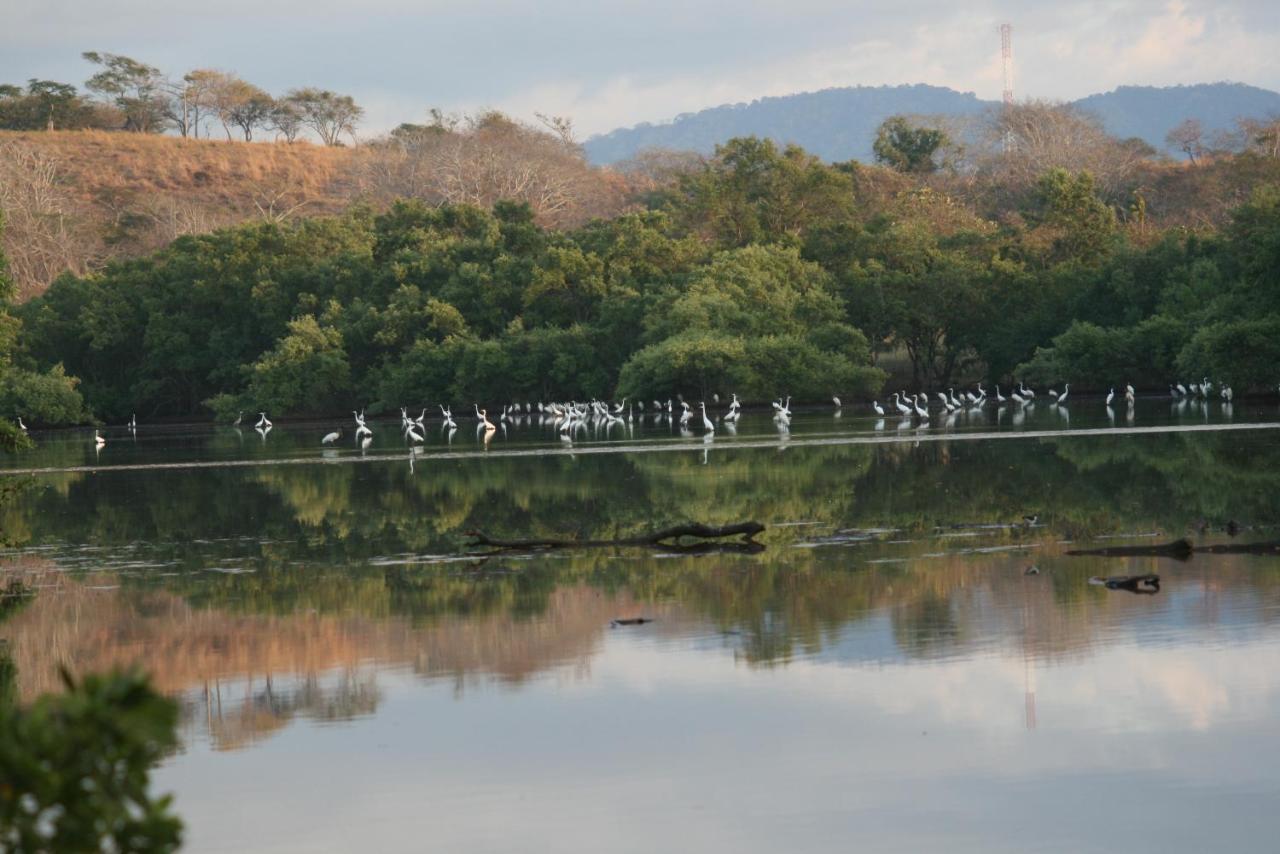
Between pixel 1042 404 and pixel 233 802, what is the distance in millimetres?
51578

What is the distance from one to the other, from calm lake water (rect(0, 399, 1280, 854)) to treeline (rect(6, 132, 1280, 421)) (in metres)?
32.6

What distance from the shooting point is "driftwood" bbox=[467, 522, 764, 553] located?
17984mm

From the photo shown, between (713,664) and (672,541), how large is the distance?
282 inches

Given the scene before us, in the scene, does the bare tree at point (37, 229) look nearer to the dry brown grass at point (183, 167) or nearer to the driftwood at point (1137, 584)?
the dry brown grass at point (183, 167)

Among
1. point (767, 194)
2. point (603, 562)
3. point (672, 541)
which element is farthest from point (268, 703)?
point (767, 194)

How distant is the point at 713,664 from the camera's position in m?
12.4

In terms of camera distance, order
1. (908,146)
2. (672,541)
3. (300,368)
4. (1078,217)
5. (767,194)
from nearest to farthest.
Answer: (672,541)
(1078,217)
(300,368)
(767,194)
(908,146)

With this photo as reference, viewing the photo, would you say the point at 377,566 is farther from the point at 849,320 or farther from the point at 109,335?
the point at 109,335

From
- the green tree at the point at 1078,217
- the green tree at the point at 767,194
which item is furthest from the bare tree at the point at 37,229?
the green tree at the point at 1078,217

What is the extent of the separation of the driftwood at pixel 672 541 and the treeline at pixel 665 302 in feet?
113

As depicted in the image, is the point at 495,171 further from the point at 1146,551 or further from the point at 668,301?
the point at 1146,551

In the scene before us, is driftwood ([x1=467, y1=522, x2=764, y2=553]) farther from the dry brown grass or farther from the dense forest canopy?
the dry brown grass

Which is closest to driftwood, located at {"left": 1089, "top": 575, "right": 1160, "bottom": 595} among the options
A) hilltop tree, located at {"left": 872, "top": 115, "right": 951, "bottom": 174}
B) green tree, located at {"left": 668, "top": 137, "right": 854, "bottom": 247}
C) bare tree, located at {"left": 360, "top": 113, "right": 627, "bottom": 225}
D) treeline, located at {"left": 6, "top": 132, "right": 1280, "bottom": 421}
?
treeline, located at {"left": 6, "top": 132, "right": 1280, "bottom": 421}

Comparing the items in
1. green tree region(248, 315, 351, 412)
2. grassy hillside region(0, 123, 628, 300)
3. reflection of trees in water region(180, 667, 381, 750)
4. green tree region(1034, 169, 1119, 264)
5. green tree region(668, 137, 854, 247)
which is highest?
grassy hillside region(0, 123, 628, 300)
